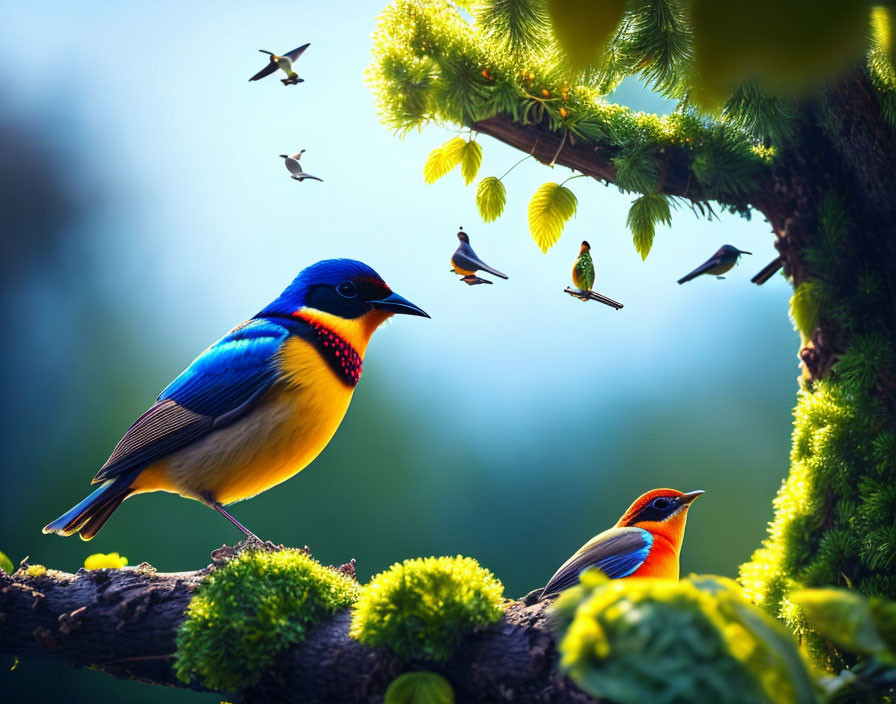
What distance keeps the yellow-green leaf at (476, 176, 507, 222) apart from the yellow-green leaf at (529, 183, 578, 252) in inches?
3.8

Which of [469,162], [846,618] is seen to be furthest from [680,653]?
[469,162]

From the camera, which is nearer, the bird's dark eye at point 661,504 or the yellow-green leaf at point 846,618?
the yellow-green leaf at point 846,618

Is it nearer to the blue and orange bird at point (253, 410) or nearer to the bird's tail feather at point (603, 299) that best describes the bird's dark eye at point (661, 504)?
the bird's tail feather at point (603, 299)

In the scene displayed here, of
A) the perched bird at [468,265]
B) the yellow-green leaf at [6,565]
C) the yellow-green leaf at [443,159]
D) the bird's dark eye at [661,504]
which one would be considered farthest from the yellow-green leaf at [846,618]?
the yellow-green leaf at [6,565]

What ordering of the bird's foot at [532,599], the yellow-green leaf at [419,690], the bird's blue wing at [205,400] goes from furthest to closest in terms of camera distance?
1. the bird's blue wing at [205,400]
2. the bird's foot at [532,599]
3. the yellow-green leaf at [419,690]

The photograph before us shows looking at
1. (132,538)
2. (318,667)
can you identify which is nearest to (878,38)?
(318,667)

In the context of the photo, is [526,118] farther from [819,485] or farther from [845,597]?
[845,597]

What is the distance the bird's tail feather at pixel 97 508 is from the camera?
6.10 ft

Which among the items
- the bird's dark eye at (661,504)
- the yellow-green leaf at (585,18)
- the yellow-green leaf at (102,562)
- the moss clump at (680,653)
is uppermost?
the yellow-green leaf at (585,18)

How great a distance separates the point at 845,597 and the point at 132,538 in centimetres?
405

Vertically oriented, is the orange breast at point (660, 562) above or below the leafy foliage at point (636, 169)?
below

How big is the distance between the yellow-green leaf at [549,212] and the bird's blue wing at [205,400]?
0.74 metres

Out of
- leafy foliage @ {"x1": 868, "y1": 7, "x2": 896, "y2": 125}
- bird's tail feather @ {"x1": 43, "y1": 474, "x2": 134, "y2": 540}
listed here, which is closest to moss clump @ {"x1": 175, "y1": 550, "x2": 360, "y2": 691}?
bird's tail feather @ {"x1": 43, "y1": 474, "x2": 134, "y2": 540}

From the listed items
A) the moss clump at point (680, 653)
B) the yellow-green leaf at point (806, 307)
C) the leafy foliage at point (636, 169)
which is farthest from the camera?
the leafy foliage at point (636, 169)
